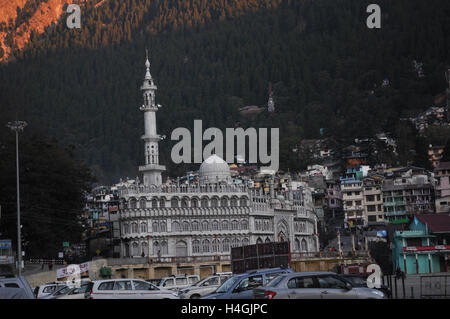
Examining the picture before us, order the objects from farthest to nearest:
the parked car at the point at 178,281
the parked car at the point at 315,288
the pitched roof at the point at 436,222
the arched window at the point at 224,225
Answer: the arched window at the point at 224,225 → the pitched roof at the point at 436,222 → the parked car at the point at 178,281 → the parked car at the point at 315,288

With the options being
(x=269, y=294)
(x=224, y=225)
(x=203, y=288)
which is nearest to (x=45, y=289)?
(x=203, y=288)

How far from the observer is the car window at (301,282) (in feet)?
75.4

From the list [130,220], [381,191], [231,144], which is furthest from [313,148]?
[130,220]

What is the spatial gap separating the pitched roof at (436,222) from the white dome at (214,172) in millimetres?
30740

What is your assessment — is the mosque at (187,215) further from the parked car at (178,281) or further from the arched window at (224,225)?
the parked car at (178,281)

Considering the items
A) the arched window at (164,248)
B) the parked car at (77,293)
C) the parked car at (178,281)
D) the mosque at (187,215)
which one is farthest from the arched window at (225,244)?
the parked car at (77,293)

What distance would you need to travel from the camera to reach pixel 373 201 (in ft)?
470

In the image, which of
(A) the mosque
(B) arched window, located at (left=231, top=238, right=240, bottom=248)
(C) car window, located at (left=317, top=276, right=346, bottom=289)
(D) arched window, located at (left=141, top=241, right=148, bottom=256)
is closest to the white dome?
(A) the mosque

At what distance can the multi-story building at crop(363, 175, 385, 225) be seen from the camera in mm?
142125

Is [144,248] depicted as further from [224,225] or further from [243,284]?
[243,284]

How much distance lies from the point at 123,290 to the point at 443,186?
347 feet

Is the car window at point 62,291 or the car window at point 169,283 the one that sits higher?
the car window at point 62,291

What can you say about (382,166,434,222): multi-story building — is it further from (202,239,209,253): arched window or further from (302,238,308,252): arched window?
(202,239,209,253): arched window

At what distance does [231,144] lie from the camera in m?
179
